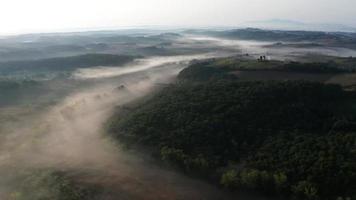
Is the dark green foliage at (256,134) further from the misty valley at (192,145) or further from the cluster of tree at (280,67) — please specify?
the cluster of tree at (280,67)

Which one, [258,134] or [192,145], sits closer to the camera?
[192,145]

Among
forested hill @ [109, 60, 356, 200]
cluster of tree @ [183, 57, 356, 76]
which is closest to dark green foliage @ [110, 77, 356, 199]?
forested hill @ [109, 60, 356, 200]

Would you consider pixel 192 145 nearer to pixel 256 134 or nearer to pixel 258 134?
pixel 256 134

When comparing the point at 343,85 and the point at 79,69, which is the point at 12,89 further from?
the point at 343,85

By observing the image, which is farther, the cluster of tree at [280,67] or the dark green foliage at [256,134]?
the cluster of tree at [280,67]

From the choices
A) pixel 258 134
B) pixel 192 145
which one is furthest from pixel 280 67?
pixel 192 145

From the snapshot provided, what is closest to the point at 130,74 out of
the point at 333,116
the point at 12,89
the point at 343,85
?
the point at 12,89

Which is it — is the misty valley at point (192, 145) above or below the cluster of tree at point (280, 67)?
below

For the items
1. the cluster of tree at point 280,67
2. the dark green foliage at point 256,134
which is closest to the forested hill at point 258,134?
the dark green foliage at point 256,134

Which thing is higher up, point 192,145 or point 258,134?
point 258,134
